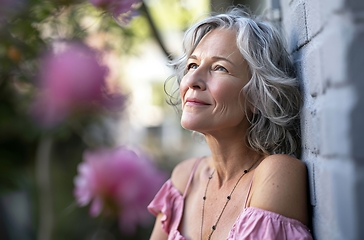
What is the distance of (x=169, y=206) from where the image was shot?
6.18 feet

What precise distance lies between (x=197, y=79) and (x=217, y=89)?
0.27 feet

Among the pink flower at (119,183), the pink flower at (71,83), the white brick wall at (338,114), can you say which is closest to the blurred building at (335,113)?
the white brick wall at (338,114)

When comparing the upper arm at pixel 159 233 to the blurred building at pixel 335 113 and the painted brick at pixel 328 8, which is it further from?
the painted brick at pixel 328 8

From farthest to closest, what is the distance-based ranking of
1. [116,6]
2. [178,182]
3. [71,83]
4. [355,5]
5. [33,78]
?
[178,182] → [33,78] → [116,6] → [71,83] → [355,5]

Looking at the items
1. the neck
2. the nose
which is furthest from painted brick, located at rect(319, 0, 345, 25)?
the neck

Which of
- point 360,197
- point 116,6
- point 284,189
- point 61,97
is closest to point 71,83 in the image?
point 61,97

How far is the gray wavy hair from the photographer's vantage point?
60.6 inches

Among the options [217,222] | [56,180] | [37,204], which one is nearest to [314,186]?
[217,222]

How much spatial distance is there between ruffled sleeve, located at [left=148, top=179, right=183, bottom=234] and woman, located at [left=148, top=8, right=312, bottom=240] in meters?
0.06

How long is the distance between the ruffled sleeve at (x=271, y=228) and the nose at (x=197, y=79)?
1.62 ft

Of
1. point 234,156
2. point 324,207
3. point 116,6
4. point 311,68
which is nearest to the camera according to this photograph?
point 324,207

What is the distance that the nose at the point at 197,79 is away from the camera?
62.7 inches

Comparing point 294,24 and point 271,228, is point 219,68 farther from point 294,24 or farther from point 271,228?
point 271,228

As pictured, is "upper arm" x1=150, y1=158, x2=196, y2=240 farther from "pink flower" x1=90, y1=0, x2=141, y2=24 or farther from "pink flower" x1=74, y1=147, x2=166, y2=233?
"pink flower" x1=90, y1=0, x2=141, y2=24
